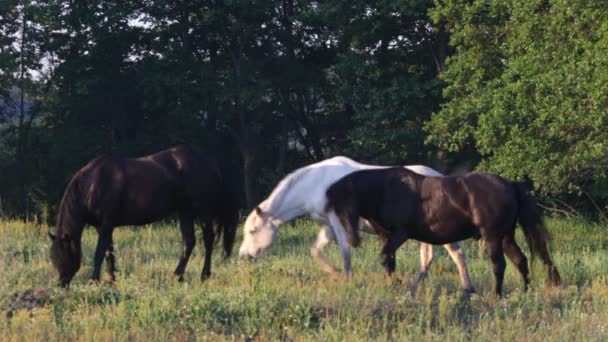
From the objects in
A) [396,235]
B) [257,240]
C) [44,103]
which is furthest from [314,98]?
Answer: [396,235]

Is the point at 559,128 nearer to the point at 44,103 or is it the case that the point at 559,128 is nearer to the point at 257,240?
the point at 257,240

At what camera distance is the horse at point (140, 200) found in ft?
32.2

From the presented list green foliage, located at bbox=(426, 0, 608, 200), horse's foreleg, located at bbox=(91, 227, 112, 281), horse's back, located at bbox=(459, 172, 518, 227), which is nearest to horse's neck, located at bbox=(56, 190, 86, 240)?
horse's foreleg, located at bbox=(91, 227, 112, 281)

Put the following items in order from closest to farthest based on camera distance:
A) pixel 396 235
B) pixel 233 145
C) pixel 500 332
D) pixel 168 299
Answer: pixel 500 332 → pixel 168 299 → pixel 396 235 → pixel 233 145

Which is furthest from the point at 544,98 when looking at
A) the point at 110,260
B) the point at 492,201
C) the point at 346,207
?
the point at 110,260

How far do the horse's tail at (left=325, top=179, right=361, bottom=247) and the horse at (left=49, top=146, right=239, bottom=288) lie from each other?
1720 mm

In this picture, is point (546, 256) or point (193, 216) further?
point (193, 216)

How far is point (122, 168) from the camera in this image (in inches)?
402

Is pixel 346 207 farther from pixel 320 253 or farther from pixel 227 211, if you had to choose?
pixel 227 211

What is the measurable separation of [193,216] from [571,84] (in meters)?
9.02

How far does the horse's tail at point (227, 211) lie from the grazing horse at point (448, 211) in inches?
75.1

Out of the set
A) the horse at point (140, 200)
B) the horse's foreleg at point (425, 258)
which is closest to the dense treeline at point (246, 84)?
the horse's foreleg at point (425, 258)

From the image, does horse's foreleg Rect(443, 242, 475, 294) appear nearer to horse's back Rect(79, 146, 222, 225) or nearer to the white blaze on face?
the white blaze on face

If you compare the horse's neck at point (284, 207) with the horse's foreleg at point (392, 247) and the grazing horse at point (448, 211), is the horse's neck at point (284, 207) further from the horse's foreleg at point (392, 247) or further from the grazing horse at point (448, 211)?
the horse's foreleg at point (392, 247)
